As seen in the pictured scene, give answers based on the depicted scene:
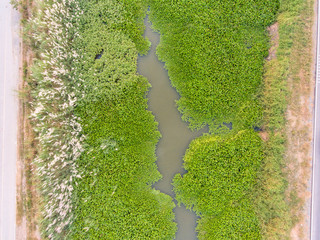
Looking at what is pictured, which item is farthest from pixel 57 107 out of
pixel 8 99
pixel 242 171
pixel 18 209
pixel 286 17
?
pixel 286 17

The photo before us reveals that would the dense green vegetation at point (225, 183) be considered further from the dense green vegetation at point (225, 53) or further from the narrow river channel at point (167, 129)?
the dense green vegetation at point (225, 53)

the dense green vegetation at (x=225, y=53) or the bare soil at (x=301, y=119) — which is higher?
the dense green vegetation at (x=225, y=53)

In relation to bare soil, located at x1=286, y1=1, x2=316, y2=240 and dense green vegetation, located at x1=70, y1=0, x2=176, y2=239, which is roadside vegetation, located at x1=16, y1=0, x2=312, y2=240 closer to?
dense green vegetation, located at x1=70, y1=0, x2=176, y2=239

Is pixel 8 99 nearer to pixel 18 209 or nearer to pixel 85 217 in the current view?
pixel 18 209

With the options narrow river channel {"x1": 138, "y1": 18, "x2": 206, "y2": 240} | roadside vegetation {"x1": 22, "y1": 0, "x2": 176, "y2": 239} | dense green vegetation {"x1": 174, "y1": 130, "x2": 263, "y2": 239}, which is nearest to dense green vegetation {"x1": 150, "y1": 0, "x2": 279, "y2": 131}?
narrow river channel {"x1": 138, "y1": 18, "x2": 206, "y2": 240}

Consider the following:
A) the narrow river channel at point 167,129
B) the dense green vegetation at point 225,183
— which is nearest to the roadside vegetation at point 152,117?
the dense green vegetation at point 225,183

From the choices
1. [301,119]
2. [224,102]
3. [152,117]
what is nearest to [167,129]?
[152,117]
